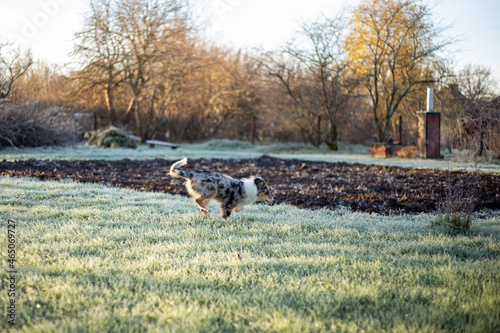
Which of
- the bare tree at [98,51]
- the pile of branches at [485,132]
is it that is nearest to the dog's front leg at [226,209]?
the pile of branches at [485,132]

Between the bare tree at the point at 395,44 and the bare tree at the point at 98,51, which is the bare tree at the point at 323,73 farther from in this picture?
the bare tree at the point at 98,51

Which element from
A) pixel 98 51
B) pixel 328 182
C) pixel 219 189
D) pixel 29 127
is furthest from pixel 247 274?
pixel 98 51

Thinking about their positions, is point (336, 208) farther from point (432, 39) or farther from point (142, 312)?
point (432, 39)

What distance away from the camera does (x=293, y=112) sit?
28875 mm

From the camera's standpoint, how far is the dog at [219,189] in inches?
229

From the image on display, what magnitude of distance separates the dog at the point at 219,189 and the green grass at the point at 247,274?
297 millimetres

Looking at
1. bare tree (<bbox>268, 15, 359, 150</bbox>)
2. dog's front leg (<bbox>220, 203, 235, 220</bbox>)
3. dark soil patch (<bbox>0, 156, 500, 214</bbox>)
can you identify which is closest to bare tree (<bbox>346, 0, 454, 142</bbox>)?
bare tree (<bbox>268, 15, 359, 150</bbox>)

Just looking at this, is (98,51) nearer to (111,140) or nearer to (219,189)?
(111,140)

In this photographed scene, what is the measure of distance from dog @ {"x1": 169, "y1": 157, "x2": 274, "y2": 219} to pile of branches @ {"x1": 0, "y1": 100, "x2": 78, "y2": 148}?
14.5 meters

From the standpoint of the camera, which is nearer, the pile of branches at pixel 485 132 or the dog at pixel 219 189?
the dog at pixel 219 189

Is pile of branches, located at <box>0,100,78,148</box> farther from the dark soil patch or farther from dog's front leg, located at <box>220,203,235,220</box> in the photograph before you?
dog's front leg, located at <box>220,203,235,220</box>

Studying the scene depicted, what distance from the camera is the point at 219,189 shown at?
233 inches

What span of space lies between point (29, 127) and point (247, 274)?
18.2 m

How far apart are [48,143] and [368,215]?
18.2m
